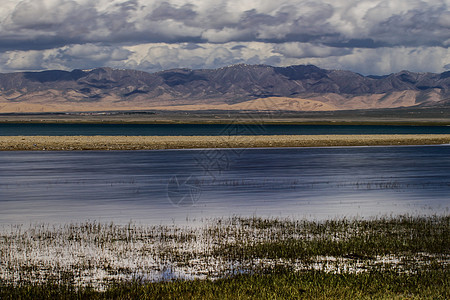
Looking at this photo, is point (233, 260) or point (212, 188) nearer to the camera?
point (233, 260)

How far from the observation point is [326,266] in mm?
15844

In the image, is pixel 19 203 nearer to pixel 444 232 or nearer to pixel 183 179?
pixel 183 179

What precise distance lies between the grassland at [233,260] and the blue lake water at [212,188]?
2.46 metres

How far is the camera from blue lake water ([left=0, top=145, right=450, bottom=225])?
24.8 meters

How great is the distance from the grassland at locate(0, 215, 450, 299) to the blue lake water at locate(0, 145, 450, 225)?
2461 mm

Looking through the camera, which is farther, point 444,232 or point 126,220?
point 126,220

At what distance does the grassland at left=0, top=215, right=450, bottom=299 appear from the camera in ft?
44.4

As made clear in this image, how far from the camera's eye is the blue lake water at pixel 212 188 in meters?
24.8

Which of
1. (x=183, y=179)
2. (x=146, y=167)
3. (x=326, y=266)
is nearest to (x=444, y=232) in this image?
(x=326, y=266)

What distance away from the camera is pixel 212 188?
1314 inches

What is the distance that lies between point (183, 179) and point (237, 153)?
25854mm

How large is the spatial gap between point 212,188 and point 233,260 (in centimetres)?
1692

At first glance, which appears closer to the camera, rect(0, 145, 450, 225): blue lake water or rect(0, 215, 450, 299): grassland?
rect(0, 215, 450, 299): grassland

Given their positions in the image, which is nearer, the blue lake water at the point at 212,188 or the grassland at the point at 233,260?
the grassland at the point at 233,260
